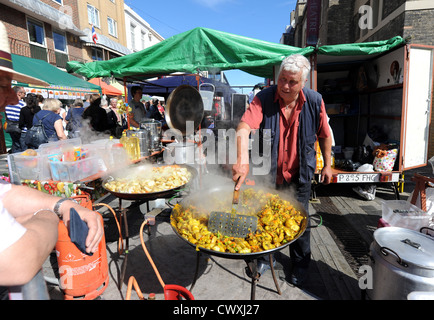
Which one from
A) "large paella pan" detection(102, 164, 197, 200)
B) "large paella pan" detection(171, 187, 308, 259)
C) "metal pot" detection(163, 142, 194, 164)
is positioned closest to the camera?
"large paella pan" detection(171, 187, 308, 259)

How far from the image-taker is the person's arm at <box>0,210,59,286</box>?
34.0 inches

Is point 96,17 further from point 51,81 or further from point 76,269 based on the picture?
point 76,269

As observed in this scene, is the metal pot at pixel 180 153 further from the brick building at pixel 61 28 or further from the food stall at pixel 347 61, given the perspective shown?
the brick building at pixel 61 28

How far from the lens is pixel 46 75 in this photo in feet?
39.2

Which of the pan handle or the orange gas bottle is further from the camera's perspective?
the orange gas bottle

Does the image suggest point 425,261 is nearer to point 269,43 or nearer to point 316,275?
point 316,275

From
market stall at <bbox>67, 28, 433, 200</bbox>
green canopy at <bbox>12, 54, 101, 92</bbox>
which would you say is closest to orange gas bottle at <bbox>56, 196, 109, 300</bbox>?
market stall at <bbox>67, 28, 433, 200</bbox>

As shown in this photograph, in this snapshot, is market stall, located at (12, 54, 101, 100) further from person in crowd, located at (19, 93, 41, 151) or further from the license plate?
the license plate

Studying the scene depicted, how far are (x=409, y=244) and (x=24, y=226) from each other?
273 cm

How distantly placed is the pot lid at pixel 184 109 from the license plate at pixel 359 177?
3166 millimetres

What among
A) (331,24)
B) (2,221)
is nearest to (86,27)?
(331,24)

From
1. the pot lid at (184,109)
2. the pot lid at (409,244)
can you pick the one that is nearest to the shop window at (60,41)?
the pot lid at (184,109)

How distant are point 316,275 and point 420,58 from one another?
4.73 m

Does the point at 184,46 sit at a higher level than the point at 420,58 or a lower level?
higher
